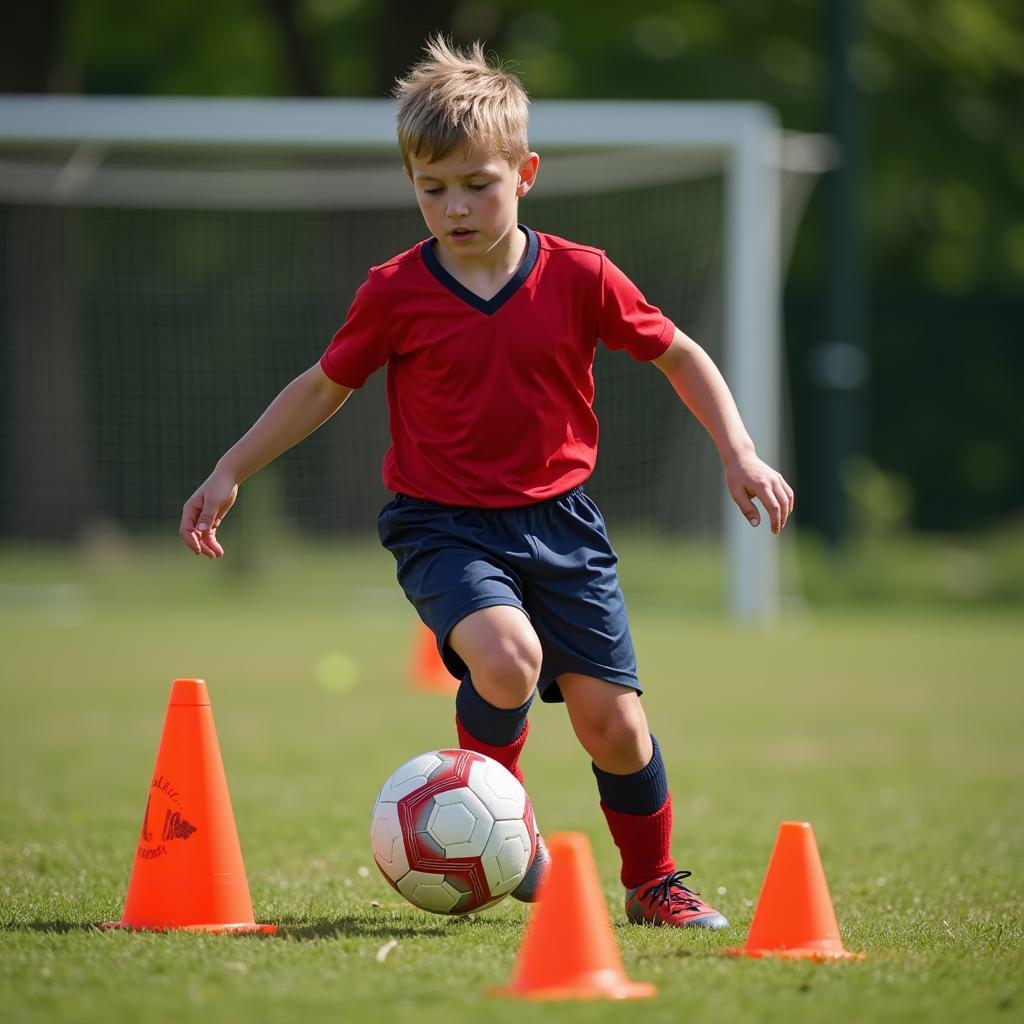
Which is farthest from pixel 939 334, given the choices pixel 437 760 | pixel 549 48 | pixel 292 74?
pixel 437 760

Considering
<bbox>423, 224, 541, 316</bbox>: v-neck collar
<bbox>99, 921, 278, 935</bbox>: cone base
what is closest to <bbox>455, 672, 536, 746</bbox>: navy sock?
<bbox>99, 921, 278, 935</bbox>: cone base

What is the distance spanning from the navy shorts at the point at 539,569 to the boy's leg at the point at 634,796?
0.06m

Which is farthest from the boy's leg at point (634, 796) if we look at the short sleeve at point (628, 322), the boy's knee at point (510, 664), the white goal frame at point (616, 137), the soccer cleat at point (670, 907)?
the white goal frame at point (616, 137)

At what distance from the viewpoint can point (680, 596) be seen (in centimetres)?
1505

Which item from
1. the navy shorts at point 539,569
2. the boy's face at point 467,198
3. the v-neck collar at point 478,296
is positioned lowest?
the navy shorts at point 539,569

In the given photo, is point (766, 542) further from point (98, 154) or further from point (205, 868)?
point (205, 868)

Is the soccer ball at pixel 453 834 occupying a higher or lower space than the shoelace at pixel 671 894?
higher

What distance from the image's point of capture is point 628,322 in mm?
4070

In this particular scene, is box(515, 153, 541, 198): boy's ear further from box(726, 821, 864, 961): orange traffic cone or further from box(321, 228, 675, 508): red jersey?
box(726, 821, 864, 961): orange traffic cone

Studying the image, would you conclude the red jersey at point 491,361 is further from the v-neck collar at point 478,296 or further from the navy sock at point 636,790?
the navy sock at point 636,790

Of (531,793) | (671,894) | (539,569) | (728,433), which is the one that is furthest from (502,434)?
(531,793)

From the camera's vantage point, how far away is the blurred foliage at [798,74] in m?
20.1

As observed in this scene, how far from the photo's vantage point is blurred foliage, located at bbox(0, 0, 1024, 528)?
65.9 feet

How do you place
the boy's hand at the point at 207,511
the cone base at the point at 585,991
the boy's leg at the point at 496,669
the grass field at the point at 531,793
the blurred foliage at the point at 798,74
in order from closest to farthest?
the cone base at the point at 585,991 < the grass field at the point at 531,793 < the boy's leg at the point at 496,669 < the boy's hand at the point at 207,511 < the blurred foliage at the point at 798,74
